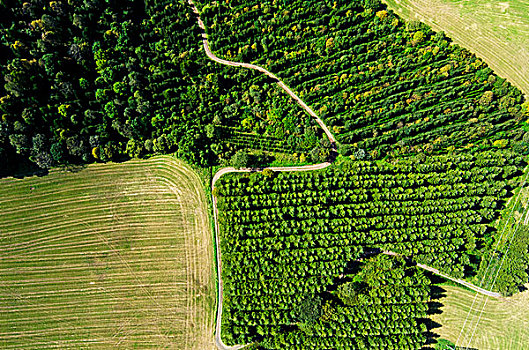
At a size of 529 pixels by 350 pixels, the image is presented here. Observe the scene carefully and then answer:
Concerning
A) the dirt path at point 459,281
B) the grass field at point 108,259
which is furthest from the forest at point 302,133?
the grass field at point 108,259

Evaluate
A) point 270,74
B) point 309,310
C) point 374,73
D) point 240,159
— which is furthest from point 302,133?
point 309,310

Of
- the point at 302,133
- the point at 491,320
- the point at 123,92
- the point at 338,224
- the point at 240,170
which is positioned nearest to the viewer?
the point at 338,224

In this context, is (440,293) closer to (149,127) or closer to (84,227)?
(149,127)

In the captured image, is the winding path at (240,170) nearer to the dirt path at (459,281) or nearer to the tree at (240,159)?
the dirt path at (459,281)

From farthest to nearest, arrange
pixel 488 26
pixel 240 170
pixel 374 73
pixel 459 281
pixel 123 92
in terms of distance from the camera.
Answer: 1. pixel 488 26
2. pixel 374 73
3. pixel 240 170
4. pixel 123 92
5. pixel 459 281

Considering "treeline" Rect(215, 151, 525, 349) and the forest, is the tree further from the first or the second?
"treeline" Rect(215, 151, 525, 349)

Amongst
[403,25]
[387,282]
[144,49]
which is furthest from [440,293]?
[144,49]

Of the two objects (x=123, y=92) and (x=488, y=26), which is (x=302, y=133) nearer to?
(x=123, y=92)

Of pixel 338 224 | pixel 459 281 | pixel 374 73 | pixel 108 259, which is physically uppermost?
pixel 374 73
